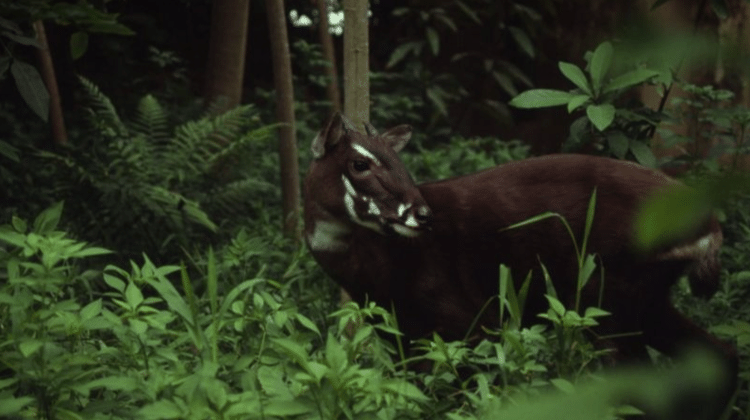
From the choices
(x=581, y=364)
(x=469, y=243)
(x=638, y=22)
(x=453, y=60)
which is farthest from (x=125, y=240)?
(x=638, y=22)

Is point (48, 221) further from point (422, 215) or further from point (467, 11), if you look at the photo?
point (467, 11)

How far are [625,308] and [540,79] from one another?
5844 millimetres

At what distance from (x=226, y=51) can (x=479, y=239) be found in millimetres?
3528

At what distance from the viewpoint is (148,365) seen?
2783mm

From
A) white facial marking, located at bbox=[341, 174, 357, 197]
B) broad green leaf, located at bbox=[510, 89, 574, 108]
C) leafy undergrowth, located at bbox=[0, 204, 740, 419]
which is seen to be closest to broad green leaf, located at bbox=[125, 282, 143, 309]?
leafy undergrowth, located at bbox=[0, 204, 740, 419]

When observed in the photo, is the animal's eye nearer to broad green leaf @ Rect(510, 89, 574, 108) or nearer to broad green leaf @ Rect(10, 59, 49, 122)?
broad green leaf @ Rect(510, 89, 574, 108)

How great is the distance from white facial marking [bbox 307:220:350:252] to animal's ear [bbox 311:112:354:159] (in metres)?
0.28

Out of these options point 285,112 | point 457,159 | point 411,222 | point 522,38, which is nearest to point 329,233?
point 411,222

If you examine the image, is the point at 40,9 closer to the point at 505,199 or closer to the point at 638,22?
the point at 505,199

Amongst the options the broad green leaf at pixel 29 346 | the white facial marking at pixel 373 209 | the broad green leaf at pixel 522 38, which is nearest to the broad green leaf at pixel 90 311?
the broad green leaf at pixel 29 346

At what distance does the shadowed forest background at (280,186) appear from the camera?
230cm

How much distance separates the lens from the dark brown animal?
361 centimetres

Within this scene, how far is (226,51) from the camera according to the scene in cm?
685

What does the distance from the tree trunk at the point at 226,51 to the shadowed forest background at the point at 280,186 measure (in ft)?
0.05
